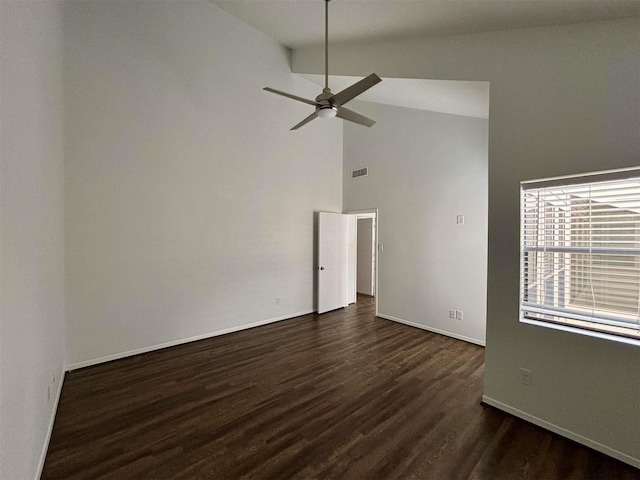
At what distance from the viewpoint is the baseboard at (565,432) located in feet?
6.31

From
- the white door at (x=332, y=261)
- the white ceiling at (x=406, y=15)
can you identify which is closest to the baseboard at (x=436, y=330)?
the white door at (x=332, y=261)

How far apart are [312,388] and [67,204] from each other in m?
3.22

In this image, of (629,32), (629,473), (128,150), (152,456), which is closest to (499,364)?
(629,473)

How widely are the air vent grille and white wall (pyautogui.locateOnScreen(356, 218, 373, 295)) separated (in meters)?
2.14

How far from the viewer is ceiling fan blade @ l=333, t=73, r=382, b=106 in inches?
90.9

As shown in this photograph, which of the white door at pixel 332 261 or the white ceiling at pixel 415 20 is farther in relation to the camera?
the white door at pixel 332 261

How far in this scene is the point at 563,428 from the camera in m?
2.17

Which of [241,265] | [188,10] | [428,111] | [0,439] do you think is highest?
[188,10]

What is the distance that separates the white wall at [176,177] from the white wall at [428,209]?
1.34 meters

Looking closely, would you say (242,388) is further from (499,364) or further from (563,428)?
(563,428)

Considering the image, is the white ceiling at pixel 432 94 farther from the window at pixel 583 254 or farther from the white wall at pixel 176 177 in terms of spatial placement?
the white wall at pixel 176 177

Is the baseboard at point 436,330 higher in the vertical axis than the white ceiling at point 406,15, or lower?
lower

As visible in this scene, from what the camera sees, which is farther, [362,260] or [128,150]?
[362,260]

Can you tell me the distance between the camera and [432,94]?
362cm
